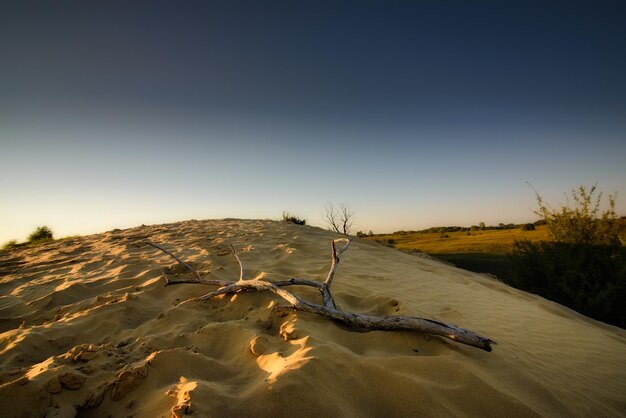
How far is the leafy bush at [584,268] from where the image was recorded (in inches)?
252

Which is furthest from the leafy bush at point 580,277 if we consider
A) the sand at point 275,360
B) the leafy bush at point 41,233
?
the leafy bush at point 41,233

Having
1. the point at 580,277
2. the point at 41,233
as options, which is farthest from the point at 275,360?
the point at 41,233

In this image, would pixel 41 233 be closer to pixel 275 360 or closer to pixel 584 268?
pixel 275 360

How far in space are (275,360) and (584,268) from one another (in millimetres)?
8474

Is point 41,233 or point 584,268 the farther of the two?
point 41,233

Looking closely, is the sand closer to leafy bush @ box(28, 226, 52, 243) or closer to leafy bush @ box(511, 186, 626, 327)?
leafy bush @ box(511, 186, 626, 327)

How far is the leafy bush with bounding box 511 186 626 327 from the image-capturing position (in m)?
6.41

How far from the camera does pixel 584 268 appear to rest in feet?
23.3

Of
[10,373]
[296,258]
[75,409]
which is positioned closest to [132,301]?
[10,373]

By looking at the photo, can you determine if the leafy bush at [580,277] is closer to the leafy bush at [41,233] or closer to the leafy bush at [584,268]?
the leafy bush at [584,268]

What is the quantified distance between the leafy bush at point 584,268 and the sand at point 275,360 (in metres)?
3.95

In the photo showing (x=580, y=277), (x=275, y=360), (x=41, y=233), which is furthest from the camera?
(x=41, y=233)

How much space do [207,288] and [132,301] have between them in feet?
2.58

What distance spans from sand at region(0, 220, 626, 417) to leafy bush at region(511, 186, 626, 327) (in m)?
3.95
